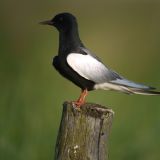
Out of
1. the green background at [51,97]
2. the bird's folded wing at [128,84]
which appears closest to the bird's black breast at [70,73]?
the bird's folded wing at [128,84]

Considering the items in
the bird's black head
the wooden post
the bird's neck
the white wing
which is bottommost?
the wooden post

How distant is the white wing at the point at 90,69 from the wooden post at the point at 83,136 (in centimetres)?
92

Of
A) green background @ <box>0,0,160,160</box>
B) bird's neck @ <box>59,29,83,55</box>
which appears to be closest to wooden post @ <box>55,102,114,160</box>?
bird's neck @ <box>59,29,83,55</box>

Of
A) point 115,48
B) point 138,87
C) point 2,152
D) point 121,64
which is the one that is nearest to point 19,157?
point 2,152

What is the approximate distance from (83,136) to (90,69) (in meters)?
1.12

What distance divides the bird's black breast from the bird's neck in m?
0.09

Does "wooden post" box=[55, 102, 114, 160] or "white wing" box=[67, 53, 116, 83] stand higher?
"white wing" box=[67, 53, 116, 83]

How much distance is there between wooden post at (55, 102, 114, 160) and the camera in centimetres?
623

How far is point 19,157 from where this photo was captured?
814 cm

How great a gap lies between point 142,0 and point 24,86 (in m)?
7.54

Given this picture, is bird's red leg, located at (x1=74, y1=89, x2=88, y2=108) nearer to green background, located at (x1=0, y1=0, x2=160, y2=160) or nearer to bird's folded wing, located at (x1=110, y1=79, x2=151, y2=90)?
bird's folded wing, located at (x1=110, y1=79, x2=151, y2=90)

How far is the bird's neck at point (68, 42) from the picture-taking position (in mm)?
7320

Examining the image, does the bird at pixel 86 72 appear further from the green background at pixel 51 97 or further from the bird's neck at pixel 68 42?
the green background at pixel 51 97

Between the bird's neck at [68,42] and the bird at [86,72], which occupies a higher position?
the bird's neck at [68,42]
